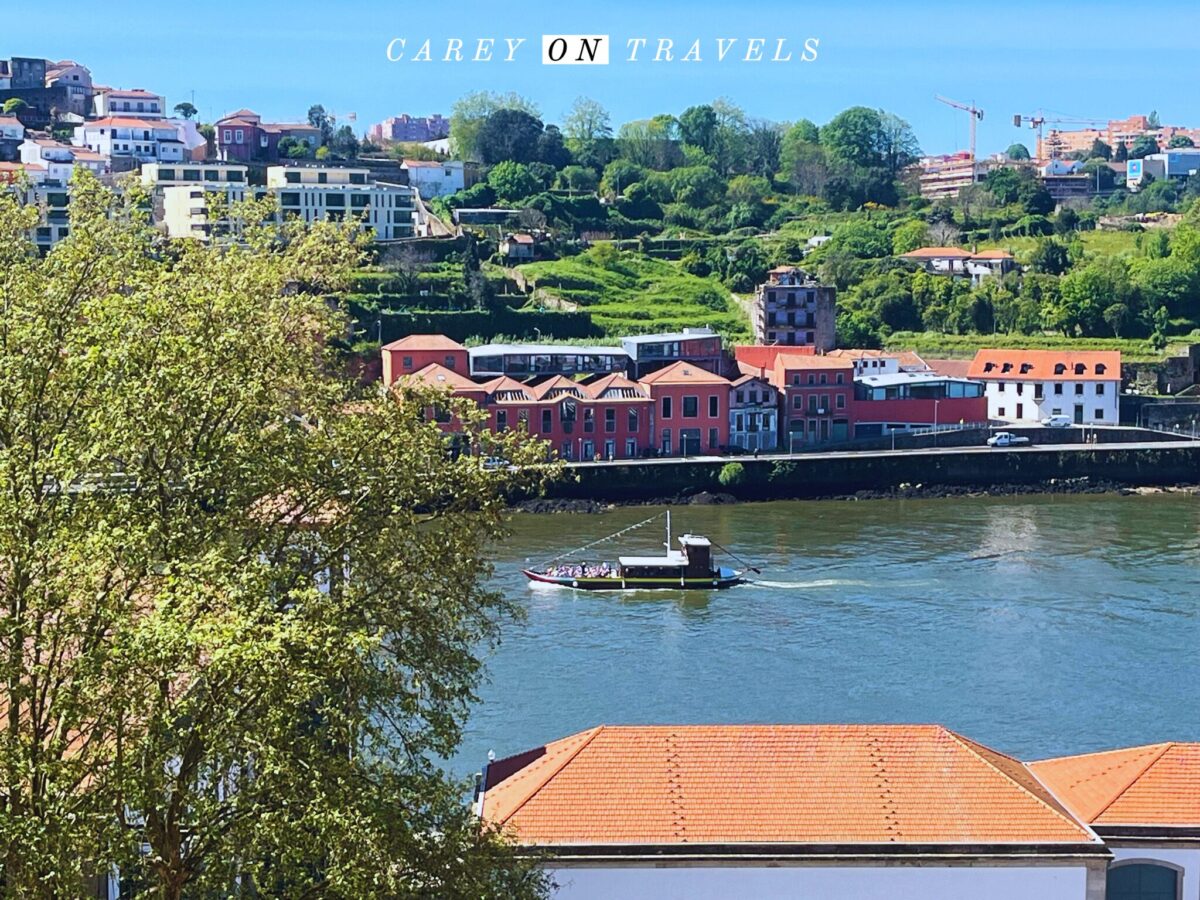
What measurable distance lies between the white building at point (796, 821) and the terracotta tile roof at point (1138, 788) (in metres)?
0.35

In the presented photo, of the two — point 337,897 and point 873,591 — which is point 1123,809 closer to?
point 337,897

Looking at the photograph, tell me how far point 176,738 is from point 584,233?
54.8 meters

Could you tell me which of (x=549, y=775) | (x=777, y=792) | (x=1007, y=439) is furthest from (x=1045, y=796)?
(x=1007, y=439)

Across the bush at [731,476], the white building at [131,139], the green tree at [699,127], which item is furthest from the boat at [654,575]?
the green tree at [699,127]

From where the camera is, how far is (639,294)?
53.4 metres

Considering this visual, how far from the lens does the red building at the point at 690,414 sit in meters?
38.5

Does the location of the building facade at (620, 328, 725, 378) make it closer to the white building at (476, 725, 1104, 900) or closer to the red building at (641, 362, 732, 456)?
the red building at (641, 362, 732, 456)

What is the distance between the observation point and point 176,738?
24.7 ft

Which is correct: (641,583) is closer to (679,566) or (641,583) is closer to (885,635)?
(679,566)

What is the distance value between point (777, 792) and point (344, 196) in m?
45.0

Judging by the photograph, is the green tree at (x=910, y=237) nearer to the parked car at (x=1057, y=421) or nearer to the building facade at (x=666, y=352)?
the parked car at (x=1057, y=421)

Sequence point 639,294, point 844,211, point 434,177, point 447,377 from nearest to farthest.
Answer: point 447,377
point 639,294
point 434,177
point 844,211

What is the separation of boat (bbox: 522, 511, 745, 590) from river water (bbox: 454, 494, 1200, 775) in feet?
1.24

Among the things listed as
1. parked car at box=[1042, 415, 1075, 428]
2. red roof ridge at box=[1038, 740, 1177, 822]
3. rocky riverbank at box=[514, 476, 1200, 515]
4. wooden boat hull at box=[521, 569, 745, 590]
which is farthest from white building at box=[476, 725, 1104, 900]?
parked car at box=[1042, 415, 1075, 428]
